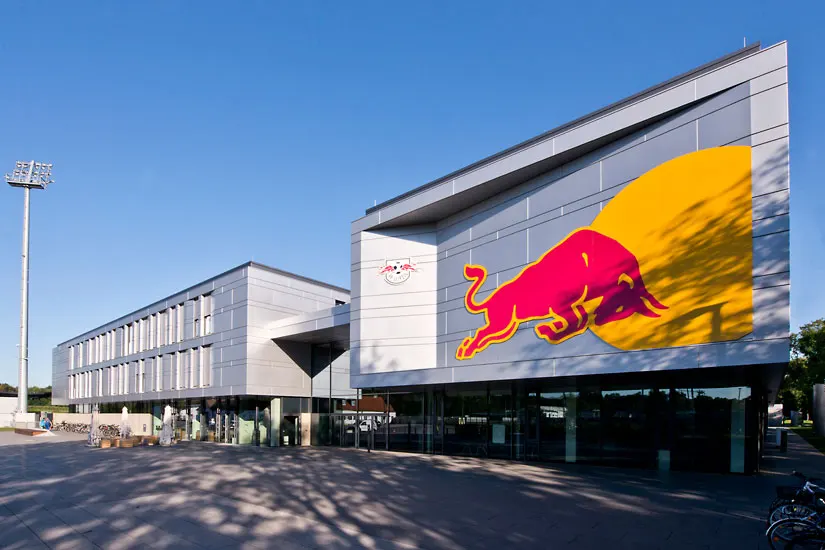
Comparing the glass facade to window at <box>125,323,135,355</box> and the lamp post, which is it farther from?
the lamp post

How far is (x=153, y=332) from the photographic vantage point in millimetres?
47812

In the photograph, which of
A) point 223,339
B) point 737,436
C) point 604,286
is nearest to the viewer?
point 604,286

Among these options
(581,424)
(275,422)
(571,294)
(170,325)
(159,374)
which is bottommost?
(275,422)

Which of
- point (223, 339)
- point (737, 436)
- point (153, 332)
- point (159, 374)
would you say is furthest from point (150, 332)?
point (737, 436)

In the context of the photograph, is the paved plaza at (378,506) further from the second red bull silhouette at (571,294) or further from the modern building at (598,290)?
the second red bull silhouette at (571,294)

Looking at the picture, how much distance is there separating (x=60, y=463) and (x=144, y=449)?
25.6ft

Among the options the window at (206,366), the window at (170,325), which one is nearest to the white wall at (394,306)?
the window at (206,366)

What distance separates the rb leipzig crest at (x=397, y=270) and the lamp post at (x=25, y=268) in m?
45.9

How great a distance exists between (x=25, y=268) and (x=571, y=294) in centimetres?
5729

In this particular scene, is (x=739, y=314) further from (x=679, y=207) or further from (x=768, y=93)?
(x=768, y=93)

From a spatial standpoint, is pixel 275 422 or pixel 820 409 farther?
pixel 820 409

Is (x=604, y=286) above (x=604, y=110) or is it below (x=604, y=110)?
below

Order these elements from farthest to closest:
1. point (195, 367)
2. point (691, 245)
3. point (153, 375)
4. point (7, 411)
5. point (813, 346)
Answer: point (7, 411) → point (813, 346) → point (153, 375) → point (195, 367) → point (691, 245)

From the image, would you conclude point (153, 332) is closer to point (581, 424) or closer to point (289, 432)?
point (289, 432)
